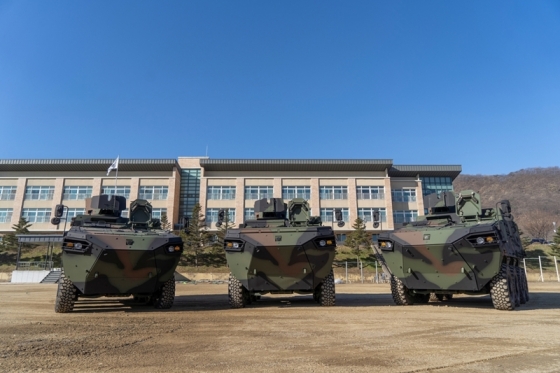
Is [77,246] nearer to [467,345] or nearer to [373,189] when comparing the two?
[467,345]

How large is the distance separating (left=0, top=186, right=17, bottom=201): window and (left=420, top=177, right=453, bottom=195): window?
58.1 meters

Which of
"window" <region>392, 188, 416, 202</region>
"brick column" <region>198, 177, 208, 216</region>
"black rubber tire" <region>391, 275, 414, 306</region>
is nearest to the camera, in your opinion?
"black rubber tire" <region>391, 275, 414, 306</region>

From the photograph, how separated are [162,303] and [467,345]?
6.91 meters

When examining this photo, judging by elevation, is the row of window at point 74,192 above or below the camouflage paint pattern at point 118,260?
above

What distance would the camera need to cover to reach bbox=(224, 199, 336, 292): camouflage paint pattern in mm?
9414

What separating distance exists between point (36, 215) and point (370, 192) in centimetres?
4488

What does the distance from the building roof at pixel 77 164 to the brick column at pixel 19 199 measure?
2.18 metres

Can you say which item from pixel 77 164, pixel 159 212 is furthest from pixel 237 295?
pixel 77 164

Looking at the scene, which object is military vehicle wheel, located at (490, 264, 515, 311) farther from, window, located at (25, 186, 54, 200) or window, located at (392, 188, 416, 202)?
window, located at (25, 186, 54, 200)

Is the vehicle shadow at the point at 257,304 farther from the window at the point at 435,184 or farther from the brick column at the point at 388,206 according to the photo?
the window at the point at 435,184

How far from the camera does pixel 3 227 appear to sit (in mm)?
51469

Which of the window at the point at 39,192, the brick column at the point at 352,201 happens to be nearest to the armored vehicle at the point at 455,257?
the brick column at the point at 352,201

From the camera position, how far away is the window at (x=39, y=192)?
52344 mm

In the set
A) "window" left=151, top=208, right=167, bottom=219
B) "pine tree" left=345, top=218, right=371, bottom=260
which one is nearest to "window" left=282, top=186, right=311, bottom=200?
"pine tree" left=345, top=218, right=371, bottom=260
